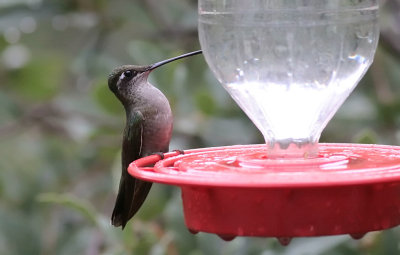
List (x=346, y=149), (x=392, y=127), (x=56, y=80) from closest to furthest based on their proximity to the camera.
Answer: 1. (x=346, y=149)
2. (x=392, y=127)
3. (x=56, y=80)

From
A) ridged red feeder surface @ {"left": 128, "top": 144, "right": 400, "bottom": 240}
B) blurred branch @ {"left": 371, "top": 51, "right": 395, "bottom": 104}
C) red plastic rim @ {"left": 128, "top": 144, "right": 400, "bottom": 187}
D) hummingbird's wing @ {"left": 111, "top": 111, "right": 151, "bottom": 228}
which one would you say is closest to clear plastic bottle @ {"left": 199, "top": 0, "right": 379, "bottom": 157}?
red plastic rim @ {"left": 128, "top": 144, "right": 400, "bottom": 187}

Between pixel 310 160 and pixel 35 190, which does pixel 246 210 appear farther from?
pixel 35 190

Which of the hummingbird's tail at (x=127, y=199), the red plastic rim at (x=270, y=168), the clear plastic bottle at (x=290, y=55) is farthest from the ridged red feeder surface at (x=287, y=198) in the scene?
the hummingbird's tail at (x=127, y=199)

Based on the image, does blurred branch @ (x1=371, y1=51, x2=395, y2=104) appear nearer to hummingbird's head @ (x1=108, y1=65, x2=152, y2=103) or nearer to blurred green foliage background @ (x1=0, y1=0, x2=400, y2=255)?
blurred green foliage background @ (x1=0, y1=0, x2=400, y2=255)

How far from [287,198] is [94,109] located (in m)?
2.67

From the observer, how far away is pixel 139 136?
351 cm

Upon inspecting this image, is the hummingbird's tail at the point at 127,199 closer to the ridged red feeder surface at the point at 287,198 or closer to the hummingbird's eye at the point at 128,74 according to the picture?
the hummingbird's eye at the point at 128,74

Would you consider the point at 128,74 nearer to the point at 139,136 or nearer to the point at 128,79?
the point at 128,79

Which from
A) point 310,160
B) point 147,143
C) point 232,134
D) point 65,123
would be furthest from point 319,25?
point 65,123

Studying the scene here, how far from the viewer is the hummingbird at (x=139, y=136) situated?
3.37 metres

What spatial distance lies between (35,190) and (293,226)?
3311 mm

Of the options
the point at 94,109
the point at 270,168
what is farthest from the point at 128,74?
the point at 270,168

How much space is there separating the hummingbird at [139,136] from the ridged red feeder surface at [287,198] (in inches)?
31.2

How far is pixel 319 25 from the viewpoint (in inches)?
109
